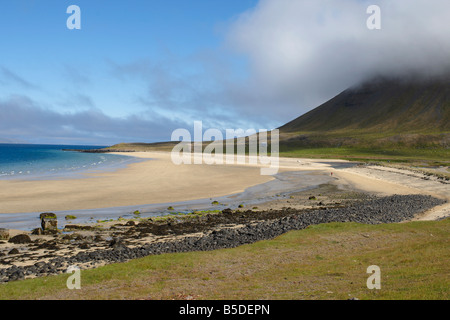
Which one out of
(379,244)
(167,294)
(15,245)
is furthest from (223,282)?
(15,245)

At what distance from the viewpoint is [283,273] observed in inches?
555

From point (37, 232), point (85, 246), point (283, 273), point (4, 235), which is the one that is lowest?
point (85, 246)

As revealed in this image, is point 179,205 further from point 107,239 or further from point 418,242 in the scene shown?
point 418,242

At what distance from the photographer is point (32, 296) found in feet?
40.7

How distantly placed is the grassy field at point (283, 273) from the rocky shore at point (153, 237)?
291 cm

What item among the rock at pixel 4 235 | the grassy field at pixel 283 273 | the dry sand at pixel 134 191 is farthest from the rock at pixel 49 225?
the grassy field at pixel 283 273

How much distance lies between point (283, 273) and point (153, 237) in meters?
13.1

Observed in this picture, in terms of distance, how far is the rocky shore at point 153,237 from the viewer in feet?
61.4

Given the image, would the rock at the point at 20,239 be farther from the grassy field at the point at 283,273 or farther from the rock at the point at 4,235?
the grassy field at the point at 283,273

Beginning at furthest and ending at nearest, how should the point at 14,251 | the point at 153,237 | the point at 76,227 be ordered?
the point at 76,227, the point at 153,237, the point at 14,251

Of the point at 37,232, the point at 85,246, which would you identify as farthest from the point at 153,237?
the point at 37,232

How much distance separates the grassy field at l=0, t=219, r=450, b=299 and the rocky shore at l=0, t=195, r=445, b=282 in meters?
2.91

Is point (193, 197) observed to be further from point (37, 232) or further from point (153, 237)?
point (37, 232)

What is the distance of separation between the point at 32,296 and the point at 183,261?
254 inches
